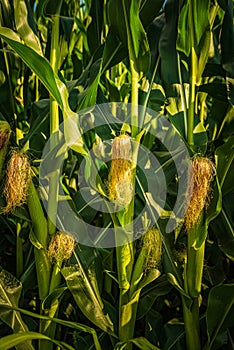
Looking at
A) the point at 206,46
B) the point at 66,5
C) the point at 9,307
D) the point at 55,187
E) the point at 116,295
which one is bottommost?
the point at 116,295

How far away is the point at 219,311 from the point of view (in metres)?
0.94

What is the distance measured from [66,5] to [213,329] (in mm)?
1095

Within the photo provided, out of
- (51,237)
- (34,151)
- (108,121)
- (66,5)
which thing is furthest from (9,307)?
(66,5)

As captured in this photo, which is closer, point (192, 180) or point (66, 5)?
point (192, 180)

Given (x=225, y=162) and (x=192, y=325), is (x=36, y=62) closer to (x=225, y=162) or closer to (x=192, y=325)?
(x=225, y=162)

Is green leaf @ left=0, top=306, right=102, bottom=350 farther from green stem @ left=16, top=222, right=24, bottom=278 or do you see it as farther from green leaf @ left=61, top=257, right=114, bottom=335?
green stem @ left=16, top=222, right=24, bottom=278

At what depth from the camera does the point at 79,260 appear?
0.99 metres

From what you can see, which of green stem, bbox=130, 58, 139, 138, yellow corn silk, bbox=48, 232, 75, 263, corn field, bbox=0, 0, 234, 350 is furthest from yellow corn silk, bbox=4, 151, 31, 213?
green stem, bbox=130, 58, 139, 138

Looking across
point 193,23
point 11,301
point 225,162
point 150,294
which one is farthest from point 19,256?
point 193,23

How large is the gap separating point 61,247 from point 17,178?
16 cm

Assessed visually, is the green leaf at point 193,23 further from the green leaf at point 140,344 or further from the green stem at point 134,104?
the green leaf at point 140,344

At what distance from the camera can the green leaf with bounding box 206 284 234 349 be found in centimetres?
92

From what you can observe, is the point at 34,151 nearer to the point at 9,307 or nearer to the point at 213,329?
the point at 9,307

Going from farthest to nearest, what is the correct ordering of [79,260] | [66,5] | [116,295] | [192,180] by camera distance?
[66,5]
[116,295]
[79,260]
[192,180]
